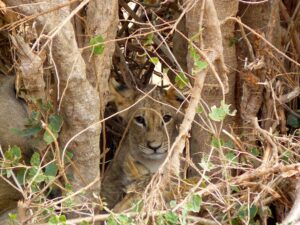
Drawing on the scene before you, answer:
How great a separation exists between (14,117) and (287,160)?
1615mm

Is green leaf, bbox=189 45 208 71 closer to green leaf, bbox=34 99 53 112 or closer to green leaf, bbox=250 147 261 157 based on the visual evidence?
green leaf, bbox=250 147 261 157

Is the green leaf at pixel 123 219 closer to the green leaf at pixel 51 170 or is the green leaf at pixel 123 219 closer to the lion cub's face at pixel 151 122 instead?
the green leaf at pixel 51 170

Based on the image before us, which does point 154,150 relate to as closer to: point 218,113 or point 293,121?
point 293,121

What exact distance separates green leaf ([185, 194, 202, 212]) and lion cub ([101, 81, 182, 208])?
1.58 meters

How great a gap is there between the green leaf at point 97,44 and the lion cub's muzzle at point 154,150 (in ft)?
4.22

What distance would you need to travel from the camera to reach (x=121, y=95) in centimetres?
456

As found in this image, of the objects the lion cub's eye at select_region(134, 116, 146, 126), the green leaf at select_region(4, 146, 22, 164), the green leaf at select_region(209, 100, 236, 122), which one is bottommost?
the lion cub's eye at select_region(134, 116, 146, 126)

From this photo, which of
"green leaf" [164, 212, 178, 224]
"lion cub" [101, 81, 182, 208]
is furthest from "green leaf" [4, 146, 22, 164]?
"lion cub" [101, 81, 182, 208]

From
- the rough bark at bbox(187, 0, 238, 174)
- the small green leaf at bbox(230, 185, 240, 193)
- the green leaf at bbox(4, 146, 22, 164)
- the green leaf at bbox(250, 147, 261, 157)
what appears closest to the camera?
the small green leaf at bbox(230, 185, 240, 193)

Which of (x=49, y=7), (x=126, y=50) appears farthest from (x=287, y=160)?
(x=126, y=50)

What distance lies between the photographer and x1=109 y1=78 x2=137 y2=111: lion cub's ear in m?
4.55

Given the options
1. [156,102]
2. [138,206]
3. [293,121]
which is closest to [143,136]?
[156,102]

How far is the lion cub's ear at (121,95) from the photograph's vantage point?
14.9 ft

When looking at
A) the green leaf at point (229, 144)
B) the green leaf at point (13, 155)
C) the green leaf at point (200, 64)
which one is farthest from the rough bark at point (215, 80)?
the green leaf at point (13, 155)
